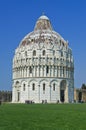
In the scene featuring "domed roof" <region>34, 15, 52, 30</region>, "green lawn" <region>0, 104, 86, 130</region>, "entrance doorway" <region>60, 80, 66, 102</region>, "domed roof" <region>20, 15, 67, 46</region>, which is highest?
"domed roof" <region>34, 15, 52, 30</region>

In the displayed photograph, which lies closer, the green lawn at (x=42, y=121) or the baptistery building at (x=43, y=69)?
the green lawn at (x=42, y=121)

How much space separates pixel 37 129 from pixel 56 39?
268ft

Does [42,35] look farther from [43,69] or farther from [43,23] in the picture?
[43,69]

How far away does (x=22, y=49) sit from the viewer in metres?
94.4

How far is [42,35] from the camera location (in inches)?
3743

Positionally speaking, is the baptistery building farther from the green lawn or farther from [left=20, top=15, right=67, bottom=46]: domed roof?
the green lawn

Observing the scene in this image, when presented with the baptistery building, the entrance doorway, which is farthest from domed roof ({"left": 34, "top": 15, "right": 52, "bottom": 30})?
the entrance doorway

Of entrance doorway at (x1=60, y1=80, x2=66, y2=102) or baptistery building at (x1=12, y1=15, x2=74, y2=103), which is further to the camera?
entrance doorway at (x1=60, y1=80, x2=66, y2=102)

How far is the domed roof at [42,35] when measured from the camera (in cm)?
9450

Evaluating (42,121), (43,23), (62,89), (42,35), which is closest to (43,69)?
(62,89)

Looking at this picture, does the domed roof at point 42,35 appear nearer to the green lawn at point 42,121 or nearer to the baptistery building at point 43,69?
the baptistery building at point 43,69

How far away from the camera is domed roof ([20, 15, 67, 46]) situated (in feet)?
310

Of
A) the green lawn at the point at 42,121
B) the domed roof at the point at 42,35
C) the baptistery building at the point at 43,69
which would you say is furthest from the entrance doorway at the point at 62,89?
the green lawn at the point at 42,121

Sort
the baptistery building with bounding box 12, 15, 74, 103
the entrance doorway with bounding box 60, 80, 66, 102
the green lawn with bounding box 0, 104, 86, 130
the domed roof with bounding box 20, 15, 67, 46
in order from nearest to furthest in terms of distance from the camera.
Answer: the green lawn with bounding box 0, 104, 86, 130
the baptistery building with bounding box 12, 15, 74, 103
the entrance doorway with bounding box 60, 80, 66, 102
the domed roof with bounding box 20, 15, 67, 46
